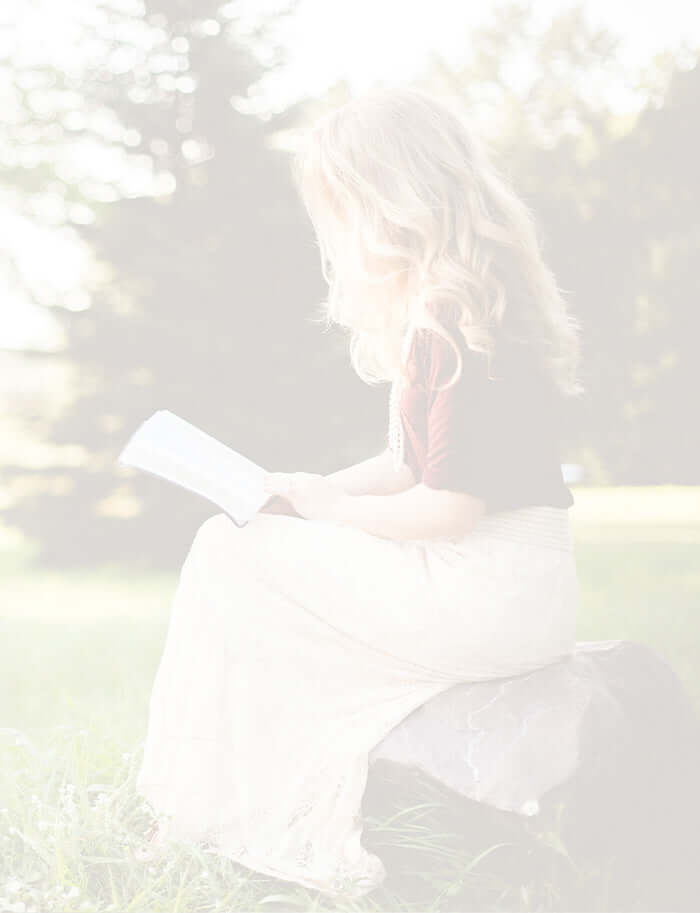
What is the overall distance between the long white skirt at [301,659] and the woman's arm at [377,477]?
0.35 metres

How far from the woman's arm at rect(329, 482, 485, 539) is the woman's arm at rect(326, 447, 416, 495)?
1.04 feet

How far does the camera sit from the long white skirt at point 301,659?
7.17 ft

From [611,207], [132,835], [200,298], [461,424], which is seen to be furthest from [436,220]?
[611,207]

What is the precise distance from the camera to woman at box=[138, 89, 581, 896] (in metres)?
2.18

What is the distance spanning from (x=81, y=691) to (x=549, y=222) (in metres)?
7.31

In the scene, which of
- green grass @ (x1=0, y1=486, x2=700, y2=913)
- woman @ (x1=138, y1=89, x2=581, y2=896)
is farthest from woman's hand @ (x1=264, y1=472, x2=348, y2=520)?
green grass @ (x1=0, y1=486, x2=700, y2=913)

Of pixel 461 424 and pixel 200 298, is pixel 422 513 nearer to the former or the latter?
pixel 461 424

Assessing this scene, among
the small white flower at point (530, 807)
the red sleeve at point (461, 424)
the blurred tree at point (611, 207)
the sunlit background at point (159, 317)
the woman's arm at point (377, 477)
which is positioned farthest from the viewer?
the blurred tree at point (611, 207)

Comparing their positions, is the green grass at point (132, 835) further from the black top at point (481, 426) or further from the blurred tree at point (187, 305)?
the blurred tree at point (187, 305)

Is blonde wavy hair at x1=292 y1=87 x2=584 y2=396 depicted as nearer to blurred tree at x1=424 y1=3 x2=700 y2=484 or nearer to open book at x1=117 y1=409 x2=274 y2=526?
open book at x1=117 y1=409 x2=274 y2=526

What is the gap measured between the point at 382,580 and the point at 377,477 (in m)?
0.44

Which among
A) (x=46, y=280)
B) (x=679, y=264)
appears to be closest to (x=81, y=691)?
(x=46, y=280)

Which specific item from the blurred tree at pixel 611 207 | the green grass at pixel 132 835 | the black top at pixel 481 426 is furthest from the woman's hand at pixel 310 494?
the blurred tree at pixel 611 207

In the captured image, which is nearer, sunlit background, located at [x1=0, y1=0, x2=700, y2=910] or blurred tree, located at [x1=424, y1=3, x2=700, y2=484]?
sunlit background, located at [x1=0, y1=0, x2=700, y2=910]
